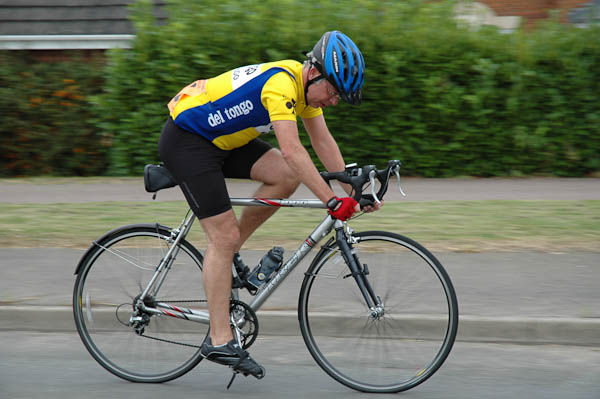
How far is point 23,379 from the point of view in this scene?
174 inches

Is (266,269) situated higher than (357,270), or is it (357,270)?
(357,270)

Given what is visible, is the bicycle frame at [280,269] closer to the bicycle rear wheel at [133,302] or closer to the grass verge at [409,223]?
the bicycle rear wheel at [133,302]

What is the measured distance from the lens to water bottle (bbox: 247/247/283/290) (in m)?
4.32

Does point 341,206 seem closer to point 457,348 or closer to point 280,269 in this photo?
point 280,269

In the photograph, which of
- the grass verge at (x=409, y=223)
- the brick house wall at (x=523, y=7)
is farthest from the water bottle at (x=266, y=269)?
the brick house wall at (x=523, y=7)

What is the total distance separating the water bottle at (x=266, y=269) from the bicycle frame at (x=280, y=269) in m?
0.03

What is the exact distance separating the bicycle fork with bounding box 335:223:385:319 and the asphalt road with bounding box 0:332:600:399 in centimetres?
48

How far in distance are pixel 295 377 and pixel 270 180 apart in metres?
1.13

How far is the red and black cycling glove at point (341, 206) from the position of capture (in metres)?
3.88

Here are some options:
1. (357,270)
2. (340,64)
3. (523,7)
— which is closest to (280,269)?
(357,270)

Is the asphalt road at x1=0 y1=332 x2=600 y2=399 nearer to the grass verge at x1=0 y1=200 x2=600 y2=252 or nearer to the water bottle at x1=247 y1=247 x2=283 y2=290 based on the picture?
the water bottle at x1=247 y1=247 x2=283 y2=290

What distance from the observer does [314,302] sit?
420 centimetres

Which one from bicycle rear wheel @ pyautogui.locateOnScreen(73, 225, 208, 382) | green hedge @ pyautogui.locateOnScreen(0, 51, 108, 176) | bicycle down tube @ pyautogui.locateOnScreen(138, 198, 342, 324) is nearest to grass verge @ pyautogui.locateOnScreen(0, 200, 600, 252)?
bicycle rear wheel @ pyautogui.locateOnScreen(73, 225, 208, 382)

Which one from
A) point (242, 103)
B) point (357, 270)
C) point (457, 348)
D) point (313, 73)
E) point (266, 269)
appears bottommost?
point (457, 348)
